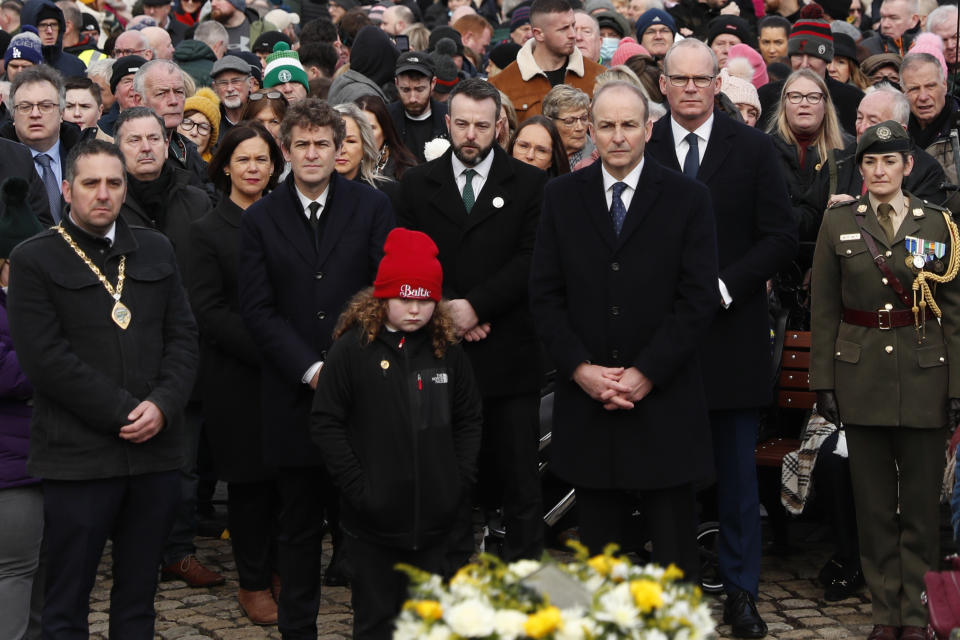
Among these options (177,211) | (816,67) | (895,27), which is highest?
(895,27)

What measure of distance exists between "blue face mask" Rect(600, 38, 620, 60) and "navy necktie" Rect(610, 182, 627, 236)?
727cm

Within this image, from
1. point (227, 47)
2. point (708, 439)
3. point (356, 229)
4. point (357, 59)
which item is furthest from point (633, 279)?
point (227, 47)

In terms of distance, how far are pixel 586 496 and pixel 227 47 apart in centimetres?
953

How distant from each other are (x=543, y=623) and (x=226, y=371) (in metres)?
3.90

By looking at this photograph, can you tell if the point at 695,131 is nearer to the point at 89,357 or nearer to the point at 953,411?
the point at 953,411

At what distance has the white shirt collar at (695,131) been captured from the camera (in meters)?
6.51

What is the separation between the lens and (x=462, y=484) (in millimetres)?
5484

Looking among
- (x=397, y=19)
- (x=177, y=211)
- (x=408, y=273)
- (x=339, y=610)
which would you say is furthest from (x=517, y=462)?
(x=397, y=19)

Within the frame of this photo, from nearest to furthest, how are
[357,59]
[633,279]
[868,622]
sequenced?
[633,279] → [868,622] → [357,59]

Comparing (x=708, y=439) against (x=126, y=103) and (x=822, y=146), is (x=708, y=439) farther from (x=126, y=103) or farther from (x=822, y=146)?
(x=126, y=103)

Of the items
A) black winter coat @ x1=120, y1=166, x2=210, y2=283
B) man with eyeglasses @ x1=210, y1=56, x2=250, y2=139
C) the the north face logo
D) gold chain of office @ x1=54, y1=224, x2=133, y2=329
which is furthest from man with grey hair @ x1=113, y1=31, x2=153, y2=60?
the the north face logo

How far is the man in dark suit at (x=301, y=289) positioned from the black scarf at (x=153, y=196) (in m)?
1.40

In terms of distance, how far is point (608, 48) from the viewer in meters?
13.2

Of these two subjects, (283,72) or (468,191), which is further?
(283,72)
